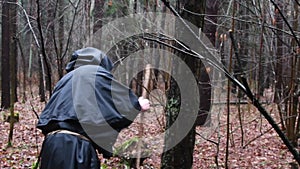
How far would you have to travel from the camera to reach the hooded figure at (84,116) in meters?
3.07

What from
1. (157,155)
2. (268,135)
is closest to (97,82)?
(157,155)

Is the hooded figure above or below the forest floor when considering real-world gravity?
above

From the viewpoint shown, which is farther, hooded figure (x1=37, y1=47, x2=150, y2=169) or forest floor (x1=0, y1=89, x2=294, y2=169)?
forest floor (x1=0, y1=89, x2=294, y2=169)

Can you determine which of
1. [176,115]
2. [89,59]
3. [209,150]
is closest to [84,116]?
[89,59]

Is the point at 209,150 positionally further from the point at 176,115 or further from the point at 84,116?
the point at 84,116

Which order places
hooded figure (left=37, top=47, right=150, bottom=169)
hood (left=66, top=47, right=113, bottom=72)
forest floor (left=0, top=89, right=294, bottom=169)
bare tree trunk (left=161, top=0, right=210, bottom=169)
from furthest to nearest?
1. forest floor (left=0, top=89, right=294, bottom=169)
2. bare tree trunk (left=161, top=0, right=210, bottom=169)
3. hood (left=66, top=47, right=113, bottom=72)
4. hooded figure (left=37, top=47, right=150, bottom=169)

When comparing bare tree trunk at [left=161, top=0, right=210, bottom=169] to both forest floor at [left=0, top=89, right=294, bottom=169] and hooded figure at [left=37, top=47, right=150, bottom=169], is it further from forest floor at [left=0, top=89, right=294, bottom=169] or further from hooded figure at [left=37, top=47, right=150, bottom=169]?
forest floor at [left=0, top=89, right=294, bottom=169]

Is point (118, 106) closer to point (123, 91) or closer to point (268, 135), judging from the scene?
point (123, 91)

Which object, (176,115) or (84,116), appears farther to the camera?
(176,115)

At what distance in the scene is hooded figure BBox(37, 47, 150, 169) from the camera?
10.1 ft

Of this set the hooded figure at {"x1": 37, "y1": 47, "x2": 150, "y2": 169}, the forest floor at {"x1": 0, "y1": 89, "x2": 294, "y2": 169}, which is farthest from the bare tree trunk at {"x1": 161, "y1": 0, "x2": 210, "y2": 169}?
the forest floor at {"x1": 0, "y1": 89, "x2": 294, "y2": 169}

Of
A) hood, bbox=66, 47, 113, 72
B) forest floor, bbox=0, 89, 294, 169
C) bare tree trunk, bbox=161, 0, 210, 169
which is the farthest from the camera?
forest floor, bbox=0, 89, 294, 169

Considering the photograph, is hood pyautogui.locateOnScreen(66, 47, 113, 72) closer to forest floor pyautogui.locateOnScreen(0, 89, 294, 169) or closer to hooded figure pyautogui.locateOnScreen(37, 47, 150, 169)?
hooded figure pyautogui.locateOnScreen(37, 47, 150, 169)

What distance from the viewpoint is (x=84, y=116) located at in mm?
3064
